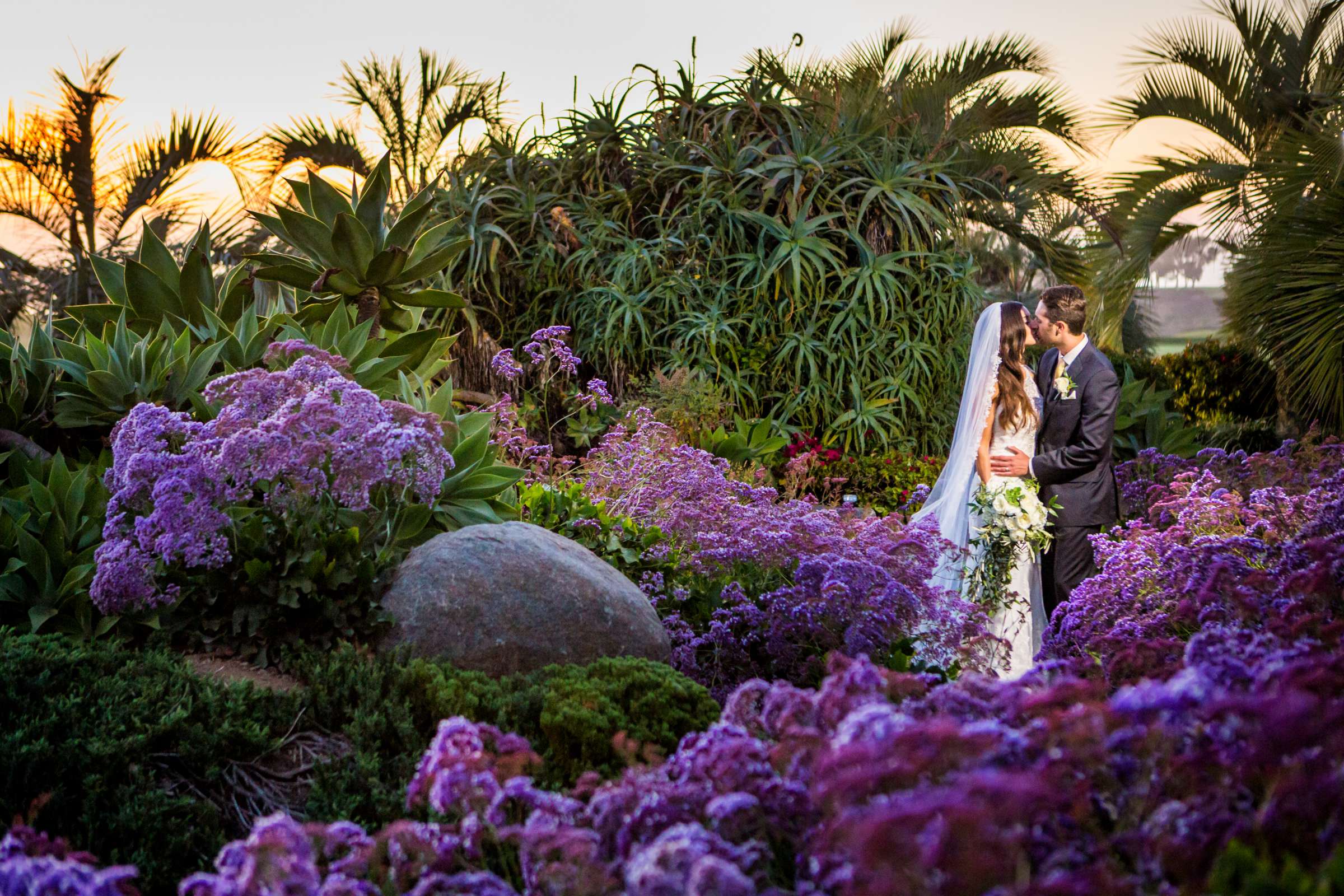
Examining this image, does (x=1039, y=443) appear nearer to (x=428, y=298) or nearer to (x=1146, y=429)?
(x=428, y=298)

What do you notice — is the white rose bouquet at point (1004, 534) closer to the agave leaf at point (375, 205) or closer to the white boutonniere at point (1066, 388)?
the white boutonniere at point (1066, 388)

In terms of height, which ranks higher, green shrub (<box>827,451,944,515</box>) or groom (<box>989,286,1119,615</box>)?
groom (<box>989,286,1119,615</box>)

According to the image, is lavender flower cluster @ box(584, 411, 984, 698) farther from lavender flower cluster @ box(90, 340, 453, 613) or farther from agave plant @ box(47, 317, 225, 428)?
agave plant @ box(47, 317, 225, 428)

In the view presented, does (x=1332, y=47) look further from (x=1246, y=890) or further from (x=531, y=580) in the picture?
(x=1246, y=890)

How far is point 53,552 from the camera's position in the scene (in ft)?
11.6

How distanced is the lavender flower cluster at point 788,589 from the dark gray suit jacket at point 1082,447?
1374 mm

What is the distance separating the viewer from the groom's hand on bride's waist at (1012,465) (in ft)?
18.3

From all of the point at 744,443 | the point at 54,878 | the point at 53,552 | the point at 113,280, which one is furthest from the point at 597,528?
the point at 54,878

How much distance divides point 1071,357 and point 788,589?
2859 millimetres

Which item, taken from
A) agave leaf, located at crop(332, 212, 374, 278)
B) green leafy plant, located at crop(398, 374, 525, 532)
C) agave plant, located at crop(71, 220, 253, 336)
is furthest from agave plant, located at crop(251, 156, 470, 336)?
green leafy plant, located at crop(398, 374, 525, 532)

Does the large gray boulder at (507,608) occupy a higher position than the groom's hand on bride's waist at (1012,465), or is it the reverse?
the groom's hand on bride's waist at (1012,465)

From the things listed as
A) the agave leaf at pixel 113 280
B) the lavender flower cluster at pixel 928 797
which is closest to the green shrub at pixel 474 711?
the lavender flower cluster at pixel 928 797

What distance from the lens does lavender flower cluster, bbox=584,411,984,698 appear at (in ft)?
11.9

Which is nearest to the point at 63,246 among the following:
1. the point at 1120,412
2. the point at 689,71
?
the point at 689,71
